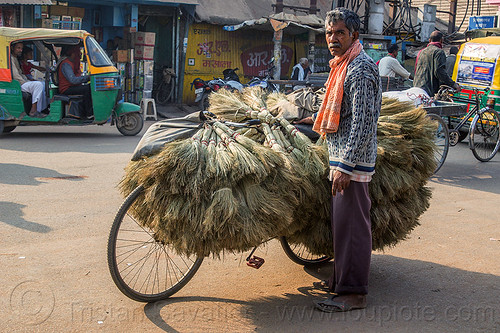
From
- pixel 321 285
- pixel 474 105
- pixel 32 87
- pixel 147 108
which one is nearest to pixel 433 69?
pixel 474 105

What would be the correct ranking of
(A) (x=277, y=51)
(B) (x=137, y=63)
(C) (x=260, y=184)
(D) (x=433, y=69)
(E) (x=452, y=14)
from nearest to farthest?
(C) (x=260, y=184) → (D) (x=433, y=69) → (B) (x=137, y=63) → (A) (x=277, y=51) → (E) (x=452, y=14)

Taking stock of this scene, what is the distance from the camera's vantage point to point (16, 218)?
5.42 meters

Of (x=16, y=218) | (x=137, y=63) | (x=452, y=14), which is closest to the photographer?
(x=16, y=218)

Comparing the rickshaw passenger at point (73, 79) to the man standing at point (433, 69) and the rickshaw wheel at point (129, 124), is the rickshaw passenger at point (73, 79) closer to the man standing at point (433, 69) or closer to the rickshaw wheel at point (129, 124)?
the rickshaw wheel at point (129, 124)

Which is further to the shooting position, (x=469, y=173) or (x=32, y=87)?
(x=32, y=87)

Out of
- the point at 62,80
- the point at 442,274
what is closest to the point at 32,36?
the point at 62,80

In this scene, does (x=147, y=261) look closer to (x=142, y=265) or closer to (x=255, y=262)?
(x=142, y=265)

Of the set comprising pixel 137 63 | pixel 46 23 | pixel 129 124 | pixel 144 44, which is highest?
pixel 46 23

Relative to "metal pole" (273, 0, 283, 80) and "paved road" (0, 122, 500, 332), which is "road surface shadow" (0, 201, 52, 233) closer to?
"paved road" (0, 122, 500, 332)

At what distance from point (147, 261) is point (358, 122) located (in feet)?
6.09

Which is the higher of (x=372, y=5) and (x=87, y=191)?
(x=372, y=5)

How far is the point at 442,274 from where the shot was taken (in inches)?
175

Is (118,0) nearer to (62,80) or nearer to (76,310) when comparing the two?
(62,80)

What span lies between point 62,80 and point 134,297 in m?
8.27
